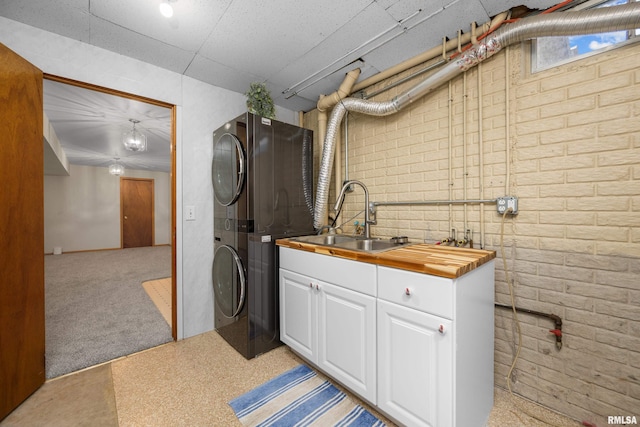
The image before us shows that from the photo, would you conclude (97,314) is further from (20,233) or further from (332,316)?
(332,316)

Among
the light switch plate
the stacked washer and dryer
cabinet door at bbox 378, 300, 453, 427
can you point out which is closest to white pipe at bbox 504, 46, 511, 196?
cabinet door at bbox 378, 300, 453, 427

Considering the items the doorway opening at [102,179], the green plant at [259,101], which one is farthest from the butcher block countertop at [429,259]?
the doorway opening at [102,179]

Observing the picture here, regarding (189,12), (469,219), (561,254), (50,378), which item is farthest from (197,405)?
(189,12)

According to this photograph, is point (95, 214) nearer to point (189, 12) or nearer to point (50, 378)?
point (50, 378)

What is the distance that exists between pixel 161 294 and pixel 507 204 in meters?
4.01

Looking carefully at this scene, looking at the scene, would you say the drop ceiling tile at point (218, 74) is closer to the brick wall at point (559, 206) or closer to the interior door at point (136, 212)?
the brick wall at point (559, 206)

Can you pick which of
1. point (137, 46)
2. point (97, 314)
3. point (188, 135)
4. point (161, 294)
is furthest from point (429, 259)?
point (161, 294)

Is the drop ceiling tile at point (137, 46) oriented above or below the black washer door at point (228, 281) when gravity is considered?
above

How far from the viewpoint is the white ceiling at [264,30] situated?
1.49m

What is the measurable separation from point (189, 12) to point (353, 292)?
77.1 inches

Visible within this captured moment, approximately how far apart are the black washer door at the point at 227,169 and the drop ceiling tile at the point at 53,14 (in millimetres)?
1067

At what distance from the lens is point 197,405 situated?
4.91 feet

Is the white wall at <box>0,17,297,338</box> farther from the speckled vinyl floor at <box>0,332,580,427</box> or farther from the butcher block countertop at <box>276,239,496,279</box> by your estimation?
the butcher block countertop at <box>276,239,496,279</box>

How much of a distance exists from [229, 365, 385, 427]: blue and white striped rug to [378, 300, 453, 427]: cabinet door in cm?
24
